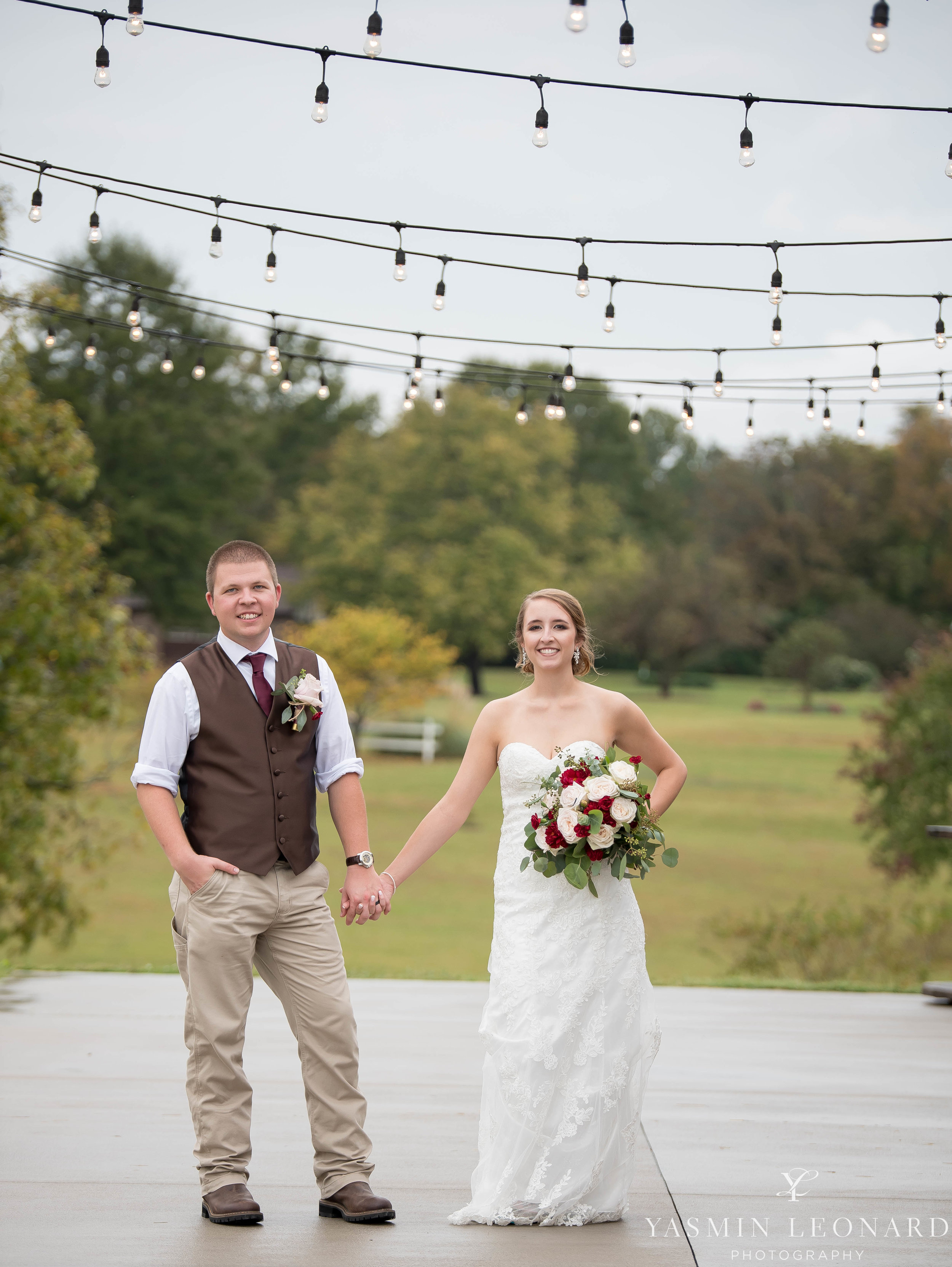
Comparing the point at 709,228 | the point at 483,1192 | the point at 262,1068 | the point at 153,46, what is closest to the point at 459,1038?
the point at 262,1068

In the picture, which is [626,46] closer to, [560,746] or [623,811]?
[560,746]

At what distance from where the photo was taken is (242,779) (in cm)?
356

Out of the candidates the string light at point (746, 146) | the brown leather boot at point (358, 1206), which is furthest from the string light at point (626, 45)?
the brown leather boot at point (358, 1206)

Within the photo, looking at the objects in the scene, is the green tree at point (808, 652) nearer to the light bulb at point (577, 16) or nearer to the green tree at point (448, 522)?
the green tree at point (448, 522)

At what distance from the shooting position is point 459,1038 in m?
6.05

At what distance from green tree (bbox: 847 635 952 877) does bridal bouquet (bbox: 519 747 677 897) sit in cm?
1174

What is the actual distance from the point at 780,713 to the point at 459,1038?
35116 millimetres

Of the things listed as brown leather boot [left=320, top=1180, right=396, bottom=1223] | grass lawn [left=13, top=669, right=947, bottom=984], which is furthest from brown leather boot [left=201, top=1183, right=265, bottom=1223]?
grass lawn [left=13, top=669, right=947, bottom=984]

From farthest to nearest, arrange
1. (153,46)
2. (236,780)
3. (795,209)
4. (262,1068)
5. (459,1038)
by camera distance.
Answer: (795,209), (153,46), (459,1038), (262,1068), (236,780)

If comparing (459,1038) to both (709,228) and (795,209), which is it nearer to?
(709,228)

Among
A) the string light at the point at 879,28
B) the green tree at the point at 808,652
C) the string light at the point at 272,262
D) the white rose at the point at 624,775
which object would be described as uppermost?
the string light at the point at 272,262

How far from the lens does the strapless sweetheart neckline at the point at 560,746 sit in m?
3.94

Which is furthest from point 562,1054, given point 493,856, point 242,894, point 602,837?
point 493,856

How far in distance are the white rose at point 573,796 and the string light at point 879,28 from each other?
88.2 inches
